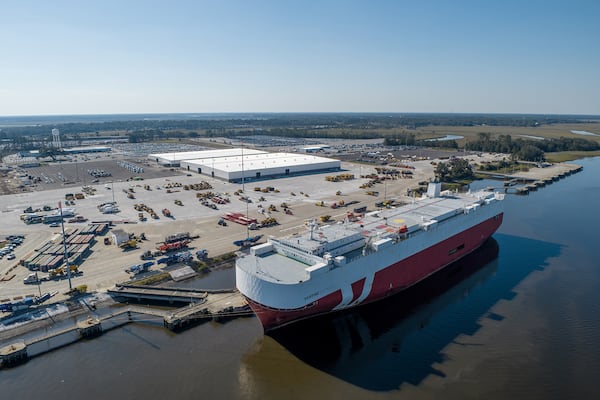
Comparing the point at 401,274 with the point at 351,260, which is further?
the point at 401,274

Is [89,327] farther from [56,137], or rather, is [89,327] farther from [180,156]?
[56,137]

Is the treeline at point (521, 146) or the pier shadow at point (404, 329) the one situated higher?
the treeline at point (521, 146)

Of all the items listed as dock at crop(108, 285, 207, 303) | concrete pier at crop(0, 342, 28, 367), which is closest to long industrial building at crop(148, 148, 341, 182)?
dock at crop(108, 285, 207, 303)

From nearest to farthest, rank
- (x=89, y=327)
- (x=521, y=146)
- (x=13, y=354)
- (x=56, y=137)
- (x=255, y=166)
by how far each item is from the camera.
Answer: (x=13, y=354), (x=89, y=327), (x=255, y=166), (x=521, y=146), (x=56, y=137)

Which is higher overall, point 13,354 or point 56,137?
point 56,137

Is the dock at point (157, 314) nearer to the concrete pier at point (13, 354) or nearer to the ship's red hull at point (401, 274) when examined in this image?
the concrete pier at point (13, 354)

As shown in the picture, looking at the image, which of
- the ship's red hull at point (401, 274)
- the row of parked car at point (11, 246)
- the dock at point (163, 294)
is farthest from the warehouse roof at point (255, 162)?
the ship's red hull at point (401, 274)

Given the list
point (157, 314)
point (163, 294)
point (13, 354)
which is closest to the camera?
point (13, 354)

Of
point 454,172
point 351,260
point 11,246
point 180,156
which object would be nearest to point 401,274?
point 351,260
